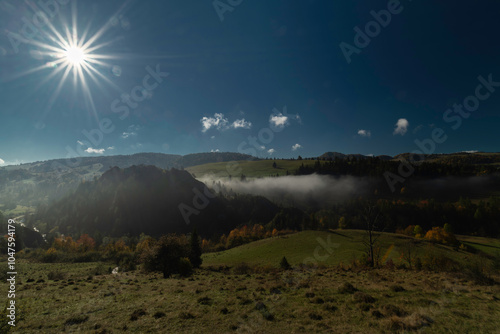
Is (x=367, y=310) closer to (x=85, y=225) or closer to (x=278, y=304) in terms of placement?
(x=278, y=304)

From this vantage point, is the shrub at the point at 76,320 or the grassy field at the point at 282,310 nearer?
the grassy field at the point at 282,310

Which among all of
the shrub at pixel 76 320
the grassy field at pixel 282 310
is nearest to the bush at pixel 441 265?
the grassy field at pixel 282 310

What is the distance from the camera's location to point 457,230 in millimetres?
151250

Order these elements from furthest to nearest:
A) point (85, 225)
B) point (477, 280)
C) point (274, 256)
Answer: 1. point (85, 225)
2. point (274, 256)
3. point (477, 280)

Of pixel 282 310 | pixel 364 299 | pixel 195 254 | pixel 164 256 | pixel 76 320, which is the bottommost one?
pixel 195 254

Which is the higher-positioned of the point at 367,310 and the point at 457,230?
the point at 367,310

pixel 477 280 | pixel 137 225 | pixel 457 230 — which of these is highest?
pixel 477 280

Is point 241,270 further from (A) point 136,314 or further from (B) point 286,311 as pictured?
(A) point 136,314

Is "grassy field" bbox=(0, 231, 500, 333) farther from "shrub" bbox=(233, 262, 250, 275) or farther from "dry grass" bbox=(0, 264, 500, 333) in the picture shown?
"shrub" bbox=(233, 262, 250, 275)

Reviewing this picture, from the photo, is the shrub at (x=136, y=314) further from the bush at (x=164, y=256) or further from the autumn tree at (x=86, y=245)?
the autumn tree at (x=86, y=245)

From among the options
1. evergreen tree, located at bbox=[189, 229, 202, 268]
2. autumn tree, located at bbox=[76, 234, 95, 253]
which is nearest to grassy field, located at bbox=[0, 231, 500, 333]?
evergreen tree, located at bbox=[189, 229, 202, 268]

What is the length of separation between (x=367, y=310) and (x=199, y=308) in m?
13.0

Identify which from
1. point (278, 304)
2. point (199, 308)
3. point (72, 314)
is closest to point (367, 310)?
point (278, 304)

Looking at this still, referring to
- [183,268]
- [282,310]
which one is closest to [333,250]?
[183,268]
